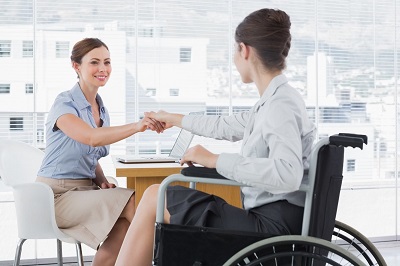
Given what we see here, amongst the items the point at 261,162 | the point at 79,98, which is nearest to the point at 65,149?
the point at 79,98

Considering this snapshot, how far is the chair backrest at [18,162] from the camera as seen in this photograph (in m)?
3.06

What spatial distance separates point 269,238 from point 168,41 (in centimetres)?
251

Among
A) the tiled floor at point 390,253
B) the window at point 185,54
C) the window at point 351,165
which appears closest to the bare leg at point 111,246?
the tiled floor at point 390,253

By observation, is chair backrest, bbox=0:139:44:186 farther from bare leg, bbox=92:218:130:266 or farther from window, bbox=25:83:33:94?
window, bbox=25:83:33:94

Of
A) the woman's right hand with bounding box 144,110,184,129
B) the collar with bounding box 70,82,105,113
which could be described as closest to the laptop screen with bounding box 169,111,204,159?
the woman's right hand with bounding box 144,110,184,129

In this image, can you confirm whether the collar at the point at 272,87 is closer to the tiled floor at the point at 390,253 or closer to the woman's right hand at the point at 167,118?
the woman's right hand at the point at 167,118

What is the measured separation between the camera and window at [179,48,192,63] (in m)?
4.24

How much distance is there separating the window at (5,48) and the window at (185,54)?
1.03m

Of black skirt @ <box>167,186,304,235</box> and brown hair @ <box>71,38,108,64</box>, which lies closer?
black skirt @ <box>167,186,304,235</box>

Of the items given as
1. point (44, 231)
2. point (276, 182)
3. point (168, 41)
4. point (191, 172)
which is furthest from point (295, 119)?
point (168, 41)

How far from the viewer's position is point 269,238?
188 centimetres

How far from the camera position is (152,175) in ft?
8.62

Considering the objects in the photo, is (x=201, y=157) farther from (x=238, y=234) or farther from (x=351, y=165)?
(x=351, y=165)

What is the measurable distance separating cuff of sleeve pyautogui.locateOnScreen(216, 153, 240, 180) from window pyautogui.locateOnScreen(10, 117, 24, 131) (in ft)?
7.46
